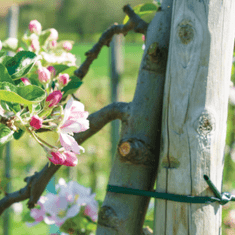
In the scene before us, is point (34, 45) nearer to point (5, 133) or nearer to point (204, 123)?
point (5, 133)

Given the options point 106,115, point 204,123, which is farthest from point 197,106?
point 106,115

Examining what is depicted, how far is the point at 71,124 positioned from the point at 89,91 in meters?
4.68

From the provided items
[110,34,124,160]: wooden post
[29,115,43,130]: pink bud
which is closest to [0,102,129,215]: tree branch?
[29,115,43,130]: pink bud

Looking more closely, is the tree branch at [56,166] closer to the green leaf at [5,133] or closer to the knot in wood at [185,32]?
the knot in wood at [185,32]

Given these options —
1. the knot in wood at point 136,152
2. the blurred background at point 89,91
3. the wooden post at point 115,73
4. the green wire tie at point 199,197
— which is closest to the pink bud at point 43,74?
the knot in wood at point 136,152

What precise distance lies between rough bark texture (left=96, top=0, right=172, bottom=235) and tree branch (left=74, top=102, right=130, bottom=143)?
0.09 feet

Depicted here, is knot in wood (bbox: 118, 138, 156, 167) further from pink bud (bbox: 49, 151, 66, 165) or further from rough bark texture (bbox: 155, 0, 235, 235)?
pink bud (bbox: 49, 151, 66, 165)

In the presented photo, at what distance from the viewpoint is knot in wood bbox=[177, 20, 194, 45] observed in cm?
87

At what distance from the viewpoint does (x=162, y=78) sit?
1.01 meters

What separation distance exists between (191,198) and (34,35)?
0.71 meters

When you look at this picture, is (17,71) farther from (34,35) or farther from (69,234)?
(69,234)

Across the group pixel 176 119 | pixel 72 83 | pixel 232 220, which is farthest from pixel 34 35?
pixel 232 220

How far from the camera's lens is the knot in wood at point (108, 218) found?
95cm

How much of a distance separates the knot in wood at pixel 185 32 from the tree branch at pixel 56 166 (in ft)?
0.92
